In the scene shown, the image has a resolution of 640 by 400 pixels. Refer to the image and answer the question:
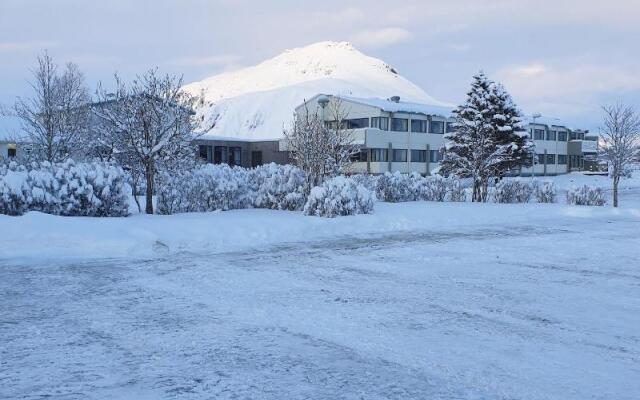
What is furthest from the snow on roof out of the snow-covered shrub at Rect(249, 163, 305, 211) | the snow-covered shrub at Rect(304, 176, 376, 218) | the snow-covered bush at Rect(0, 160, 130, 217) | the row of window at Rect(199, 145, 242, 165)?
the snow-covered bush at Rect(0, 160, 130, 217)

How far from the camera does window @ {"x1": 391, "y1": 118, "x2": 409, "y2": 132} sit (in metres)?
53.8

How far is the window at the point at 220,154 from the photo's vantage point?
173 feet

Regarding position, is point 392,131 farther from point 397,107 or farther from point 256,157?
point 256,157

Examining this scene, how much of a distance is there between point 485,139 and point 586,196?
16.1ft

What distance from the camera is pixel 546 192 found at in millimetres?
26031

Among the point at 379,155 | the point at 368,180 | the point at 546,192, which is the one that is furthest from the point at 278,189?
the point at 379,155

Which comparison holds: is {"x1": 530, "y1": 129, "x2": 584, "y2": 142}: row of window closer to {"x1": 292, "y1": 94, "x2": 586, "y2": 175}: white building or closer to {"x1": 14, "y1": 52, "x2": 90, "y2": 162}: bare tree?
{"x1": 292, "y1": 94, "x2": 586, "y2": 175}: white building

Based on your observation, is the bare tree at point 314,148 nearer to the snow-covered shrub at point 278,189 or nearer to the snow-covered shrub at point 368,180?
the snow-covered shrub at point 278,189

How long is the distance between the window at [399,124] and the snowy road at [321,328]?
141ft

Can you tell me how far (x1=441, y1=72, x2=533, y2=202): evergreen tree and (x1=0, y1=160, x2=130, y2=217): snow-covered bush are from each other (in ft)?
53.0

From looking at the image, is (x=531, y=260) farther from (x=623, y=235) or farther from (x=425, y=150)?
(x=425, y=150)

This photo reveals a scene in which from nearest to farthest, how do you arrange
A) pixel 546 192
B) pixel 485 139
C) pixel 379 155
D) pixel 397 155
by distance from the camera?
1. pixel 546 192
2. pixel 485 139
3. pixel 379 155
4. pixel 397 155

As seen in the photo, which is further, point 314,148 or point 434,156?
point 434,156

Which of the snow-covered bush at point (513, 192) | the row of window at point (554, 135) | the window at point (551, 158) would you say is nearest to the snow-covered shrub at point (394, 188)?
the snow-covered bush at point (513, 192)
